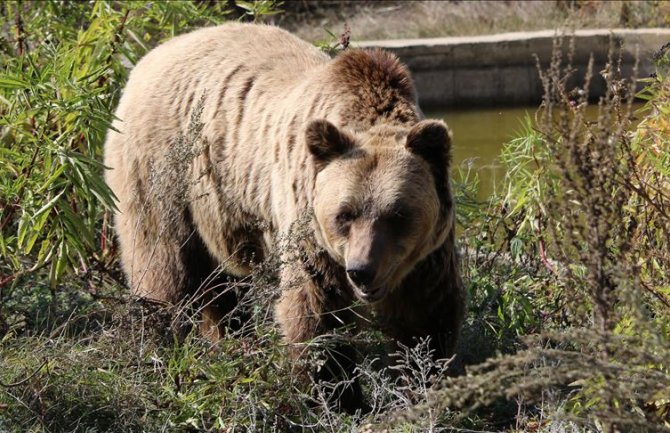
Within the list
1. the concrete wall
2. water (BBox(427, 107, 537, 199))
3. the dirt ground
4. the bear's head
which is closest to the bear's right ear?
the bear's head

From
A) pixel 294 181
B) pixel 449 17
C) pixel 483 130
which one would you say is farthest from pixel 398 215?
pixel 449 17

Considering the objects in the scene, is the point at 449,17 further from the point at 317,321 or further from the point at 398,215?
the point at 398,215

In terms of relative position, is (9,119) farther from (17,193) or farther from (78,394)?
(78,394)

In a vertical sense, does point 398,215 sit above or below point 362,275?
above

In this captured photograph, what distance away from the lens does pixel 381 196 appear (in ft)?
16.3

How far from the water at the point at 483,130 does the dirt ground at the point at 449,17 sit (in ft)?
8.04

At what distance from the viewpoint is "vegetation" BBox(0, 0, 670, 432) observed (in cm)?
390

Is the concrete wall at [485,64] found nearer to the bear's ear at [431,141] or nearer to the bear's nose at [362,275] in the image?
the bear's ear at [431,141]

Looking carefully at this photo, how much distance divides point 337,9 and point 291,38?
38.3 feet

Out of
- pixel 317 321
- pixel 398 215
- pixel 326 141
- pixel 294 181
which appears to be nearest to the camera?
pixel 398 215

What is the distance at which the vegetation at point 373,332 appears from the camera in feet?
12.8

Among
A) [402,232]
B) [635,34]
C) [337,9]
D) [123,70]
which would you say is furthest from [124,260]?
[337,9]

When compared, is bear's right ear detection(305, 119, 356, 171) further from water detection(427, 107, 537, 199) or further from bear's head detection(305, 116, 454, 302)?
water detection(427, 107, 537, 199)

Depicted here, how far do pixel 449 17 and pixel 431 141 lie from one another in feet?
40.6
